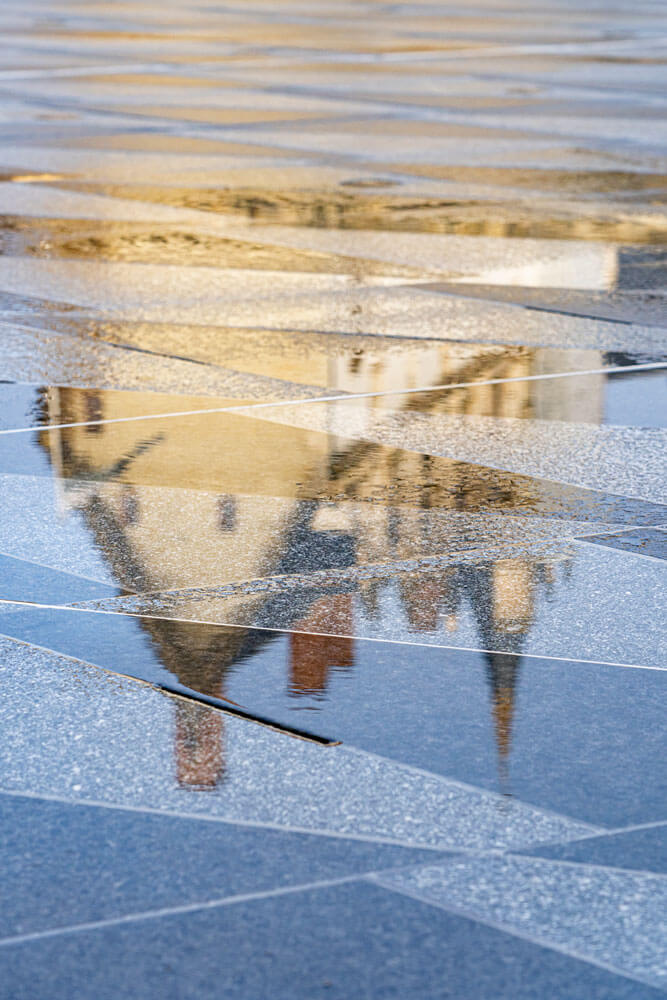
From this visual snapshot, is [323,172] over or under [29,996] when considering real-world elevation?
over

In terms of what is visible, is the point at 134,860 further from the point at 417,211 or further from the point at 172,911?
the point at 417,211

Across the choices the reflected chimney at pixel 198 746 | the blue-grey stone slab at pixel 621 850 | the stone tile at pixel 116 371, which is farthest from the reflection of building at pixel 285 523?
the blue-grey stone slab at pixel 621 850

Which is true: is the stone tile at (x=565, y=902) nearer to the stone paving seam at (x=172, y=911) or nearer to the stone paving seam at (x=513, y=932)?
the stone paving seam at (x=513, y=932)

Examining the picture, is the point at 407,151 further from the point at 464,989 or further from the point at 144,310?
the point at 464,989

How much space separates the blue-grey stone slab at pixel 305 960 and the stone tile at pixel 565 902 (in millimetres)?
41

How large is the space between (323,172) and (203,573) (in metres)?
9.42

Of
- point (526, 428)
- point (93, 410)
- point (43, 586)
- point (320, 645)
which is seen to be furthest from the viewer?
point (93, 410)

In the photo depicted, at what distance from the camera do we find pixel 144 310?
8.78 m

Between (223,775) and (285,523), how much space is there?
5.86 ft

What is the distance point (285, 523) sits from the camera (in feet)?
17.3

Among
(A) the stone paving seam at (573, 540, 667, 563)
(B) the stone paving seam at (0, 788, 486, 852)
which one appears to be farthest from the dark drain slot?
(A) the stone paving seam at (573, 540, 667, 563)

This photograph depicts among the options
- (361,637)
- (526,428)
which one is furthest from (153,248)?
(361,637)

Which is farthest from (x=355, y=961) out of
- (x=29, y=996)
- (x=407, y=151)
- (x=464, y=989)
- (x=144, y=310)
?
(x=407, y=151)

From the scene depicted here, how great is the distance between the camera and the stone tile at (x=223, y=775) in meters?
3.37
